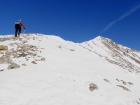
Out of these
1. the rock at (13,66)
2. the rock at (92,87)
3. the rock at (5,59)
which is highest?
the rock at (5,59)

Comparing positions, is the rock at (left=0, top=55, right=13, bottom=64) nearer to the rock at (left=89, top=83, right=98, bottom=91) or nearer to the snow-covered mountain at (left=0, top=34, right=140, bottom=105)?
the snow-covered mountain at (left=0, top=34, right=140, bottom=105)

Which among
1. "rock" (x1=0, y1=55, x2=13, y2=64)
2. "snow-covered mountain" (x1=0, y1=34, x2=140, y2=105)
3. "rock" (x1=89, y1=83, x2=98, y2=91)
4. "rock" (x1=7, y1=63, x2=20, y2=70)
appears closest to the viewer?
"snow-covered mountain" (x1=0, y1=34, x2=140, y2=105)

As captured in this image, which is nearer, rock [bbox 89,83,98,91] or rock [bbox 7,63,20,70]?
rock [bbox 89,83,98,91]

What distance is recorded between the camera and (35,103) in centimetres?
1190

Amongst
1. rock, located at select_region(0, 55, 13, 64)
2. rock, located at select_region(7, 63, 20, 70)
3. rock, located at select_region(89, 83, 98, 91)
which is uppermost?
rock, located at select_region(0, 55, 13, 64)

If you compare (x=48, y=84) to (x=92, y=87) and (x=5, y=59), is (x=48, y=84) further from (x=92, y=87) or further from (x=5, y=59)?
(x=5, y=59)

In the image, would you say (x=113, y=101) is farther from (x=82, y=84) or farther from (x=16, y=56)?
(x=16, y=56)

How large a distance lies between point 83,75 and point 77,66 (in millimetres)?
2900

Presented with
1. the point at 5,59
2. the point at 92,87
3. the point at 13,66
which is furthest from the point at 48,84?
the point at 5,59

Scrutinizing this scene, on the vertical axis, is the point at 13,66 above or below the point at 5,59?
below

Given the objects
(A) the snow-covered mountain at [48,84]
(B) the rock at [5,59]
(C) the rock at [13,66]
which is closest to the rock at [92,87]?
(A) the snow-covered mountain at [48,84]

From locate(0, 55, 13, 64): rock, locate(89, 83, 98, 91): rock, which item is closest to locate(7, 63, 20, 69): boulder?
locate(0, 55, 13, 64): rock

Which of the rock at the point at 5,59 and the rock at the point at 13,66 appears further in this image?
the rock at the point at 5,59

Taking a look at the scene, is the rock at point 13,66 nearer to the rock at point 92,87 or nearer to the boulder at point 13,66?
the boulder at point 13,66
